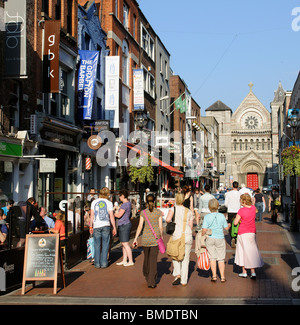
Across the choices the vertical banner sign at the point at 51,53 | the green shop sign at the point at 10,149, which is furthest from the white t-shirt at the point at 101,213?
the vertical banner sign at the point at 51,53

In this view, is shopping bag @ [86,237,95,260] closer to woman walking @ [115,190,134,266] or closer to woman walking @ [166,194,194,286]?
woman walking @ [115,190,134,266]

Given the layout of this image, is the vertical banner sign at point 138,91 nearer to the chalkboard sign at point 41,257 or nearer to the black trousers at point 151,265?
the black trousers at point 151,265

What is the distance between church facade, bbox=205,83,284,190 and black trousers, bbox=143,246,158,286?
79.3m

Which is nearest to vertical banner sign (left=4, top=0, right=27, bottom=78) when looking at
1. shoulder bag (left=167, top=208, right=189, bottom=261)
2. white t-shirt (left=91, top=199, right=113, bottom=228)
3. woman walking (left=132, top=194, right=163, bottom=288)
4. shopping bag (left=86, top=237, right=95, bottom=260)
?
white t-shirt (left=91, top=199, right=113, bottom=228)

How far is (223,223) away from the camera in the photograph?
9.08 m

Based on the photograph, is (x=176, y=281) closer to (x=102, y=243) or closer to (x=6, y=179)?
(x=102, y=243)

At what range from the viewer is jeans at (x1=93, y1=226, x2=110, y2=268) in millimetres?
10930

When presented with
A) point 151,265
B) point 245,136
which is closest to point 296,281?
point 151,265

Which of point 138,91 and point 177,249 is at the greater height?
point 138,91

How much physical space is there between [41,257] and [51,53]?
31.7 feet

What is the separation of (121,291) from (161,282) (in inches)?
43.5

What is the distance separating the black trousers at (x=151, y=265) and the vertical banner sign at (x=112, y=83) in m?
14.1

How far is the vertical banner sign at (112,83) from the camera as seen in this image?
2236 cm

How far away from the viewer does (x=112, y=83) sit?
22.5 meters
